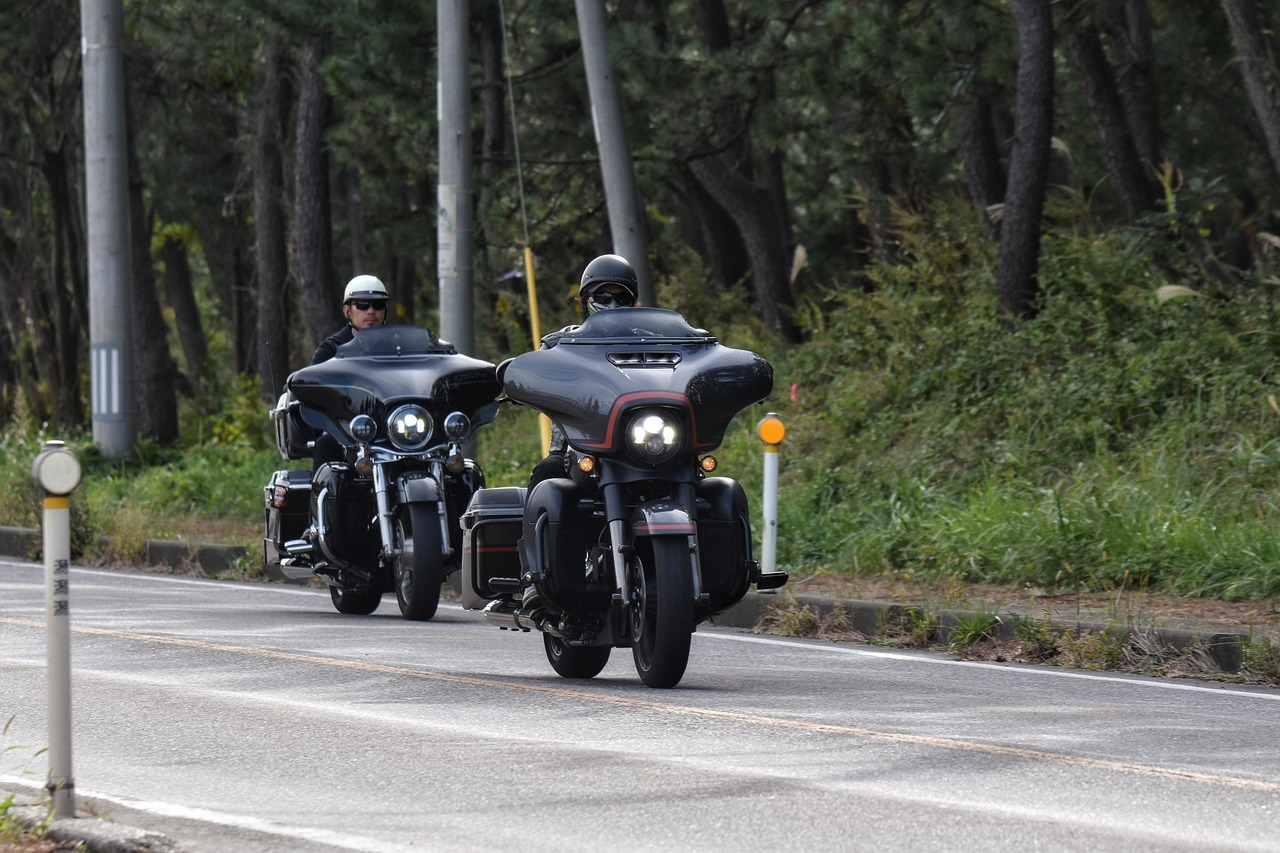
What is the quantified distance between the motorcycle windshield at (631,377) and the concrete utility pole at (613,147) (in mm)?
7306

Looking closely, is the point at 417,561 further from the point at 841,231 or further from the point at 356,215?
the point at 841,231

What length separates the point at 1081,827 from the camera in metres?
5.74

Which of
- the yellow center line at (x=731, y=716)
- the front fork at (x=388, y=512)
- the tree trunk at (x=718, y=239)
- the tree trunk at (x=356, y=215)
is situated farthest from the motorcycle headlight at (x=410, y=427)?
the tree trunk at (x=356, y=215)

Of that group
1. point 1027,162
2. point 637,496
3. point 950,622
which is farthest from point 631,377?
point 1027,162

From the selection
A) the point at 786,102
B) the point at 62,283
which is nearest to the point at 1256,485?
the point at 786,102

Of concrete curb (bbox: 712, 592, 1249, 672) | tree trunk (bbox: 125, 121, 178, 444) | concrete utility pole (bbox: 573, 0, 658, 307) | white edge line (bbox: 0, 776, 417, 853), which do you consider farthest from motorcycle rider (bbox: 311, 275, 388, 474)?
tree trunk (bbox: 125, 121, 178, 444)

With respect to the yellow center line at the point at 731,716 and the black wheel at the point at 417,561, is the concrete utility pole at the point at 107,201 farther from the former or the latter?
the yellow center line at the point at 731,716

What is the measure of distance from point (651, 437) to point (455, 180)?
29.7 ft

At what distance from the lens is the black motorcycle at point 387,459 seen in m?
11.6

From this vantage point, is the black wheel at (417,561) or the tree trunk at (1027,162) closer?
the black wheel at (417,561)

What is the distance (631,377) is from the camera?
27.5 feet

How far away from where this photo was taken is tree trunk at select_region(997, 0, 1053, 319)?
17.5 meters

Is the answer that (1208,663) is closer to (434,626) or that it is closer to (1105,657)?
(1105,657)

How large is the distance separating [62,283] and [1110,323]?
66.2ft
